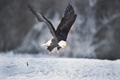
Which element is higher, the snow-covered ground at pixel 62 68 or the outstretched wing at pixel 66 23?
the outstretched wing at pixel 66 23

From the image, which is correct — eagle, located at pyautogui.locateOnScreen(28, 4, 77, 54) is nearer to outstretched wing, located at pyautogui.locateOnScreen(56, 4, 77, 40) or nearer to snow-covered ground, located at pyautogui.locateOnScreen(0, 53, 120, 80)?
outstretched wing, located at pyautogui.locateOnScreen(56, 4, 77, 40)

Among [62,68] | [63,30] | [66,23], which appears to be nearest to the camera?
[63,30]

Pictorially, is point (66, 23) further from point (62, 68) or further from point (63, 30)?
point (62, 68)

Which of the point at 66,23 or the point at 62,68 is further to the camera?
the point at 62,68

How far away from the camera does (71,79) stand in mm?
10820

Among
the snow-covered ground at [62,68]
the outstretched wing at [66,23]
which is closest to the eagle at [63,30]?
the outstretched wing at [66,23]

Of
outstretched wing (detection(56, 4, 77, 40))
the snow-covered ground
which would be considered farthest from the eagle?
the snow-covered ground

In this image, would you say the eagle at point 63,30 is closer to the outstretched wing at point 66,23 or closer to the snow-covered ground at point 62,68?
the outstretched wing at point 66,23

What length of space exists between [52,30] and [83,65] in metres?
14.1

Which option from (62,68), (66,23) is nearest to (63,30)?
(66,23)

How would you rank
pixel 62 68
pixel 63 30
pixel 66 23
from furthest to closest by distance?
pixel 62 68, pixel 66 23, pixel 63 30

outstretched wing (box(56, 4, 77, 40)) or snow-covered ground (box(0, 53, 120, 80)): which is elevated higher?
outstretched wing (box(56, 4, 77, 40))

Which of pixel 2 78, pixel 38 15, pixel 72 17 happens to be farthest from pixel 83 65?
pixel 38 15

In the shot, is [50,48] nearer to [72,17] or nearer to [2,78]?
[72,17]
